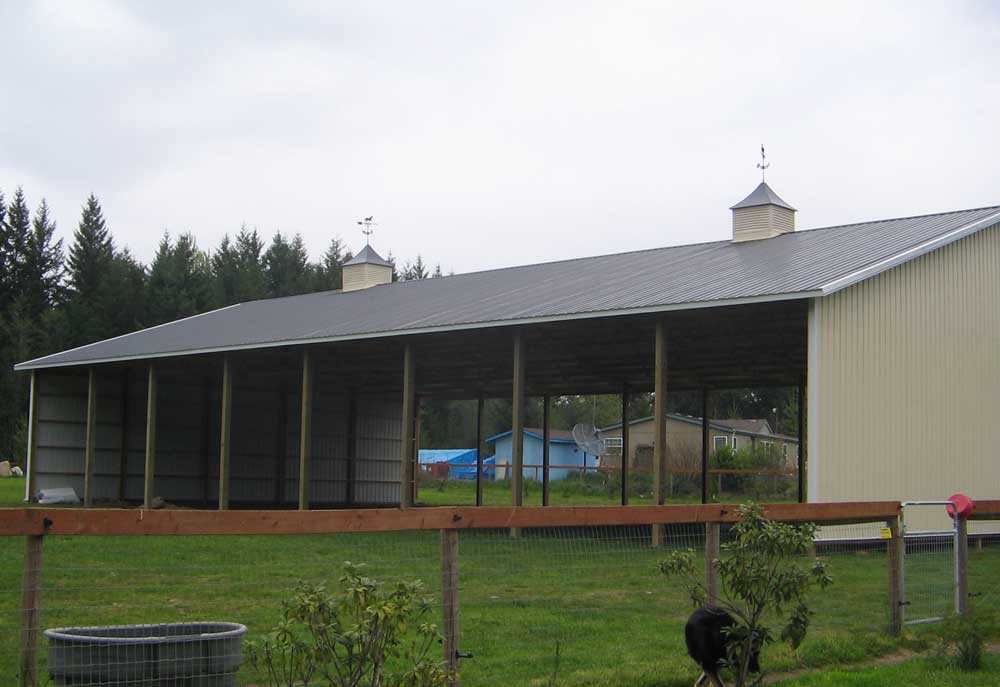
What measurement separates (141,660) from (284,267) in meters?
73.0

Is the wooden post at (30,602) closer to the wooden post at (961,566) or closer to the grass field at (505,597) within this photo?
the grass field at (505,597)

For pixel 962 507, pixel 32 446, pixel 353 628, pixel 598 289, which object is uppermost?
pixel 598 289

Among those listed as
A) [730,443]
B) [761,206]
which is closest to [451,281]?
[761,206]

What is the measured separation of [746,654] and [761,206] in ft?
64.5

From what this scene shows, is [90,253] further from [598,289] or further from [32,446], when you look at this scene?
[598,289]

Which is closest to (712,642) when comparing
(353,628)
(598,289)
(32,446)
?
(353,628)

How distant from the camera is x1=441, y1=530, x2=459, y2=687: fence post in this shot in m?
6.38

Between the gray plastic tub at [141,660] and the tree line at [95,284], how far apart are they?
52.8m

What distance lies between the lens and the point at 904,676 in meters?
8.33

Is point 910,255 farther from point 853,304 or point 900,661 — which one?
point 900,661

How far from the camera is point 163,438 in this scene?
3538cm

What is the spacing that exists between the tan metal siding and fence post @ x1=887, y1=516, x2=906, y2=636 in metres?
7.29

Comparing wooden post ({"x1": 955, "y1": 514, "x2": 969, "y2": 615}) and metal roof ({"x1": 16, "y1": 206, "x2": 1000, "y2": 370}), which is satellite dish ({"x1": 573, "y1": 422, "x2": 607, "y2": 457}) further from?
wooden post ({"x1": 955, "y1": 514, "x2": 969, "y2": 615})

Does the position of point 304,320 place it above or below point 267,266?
below
